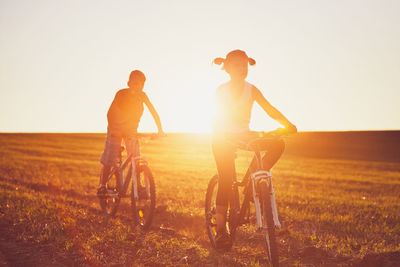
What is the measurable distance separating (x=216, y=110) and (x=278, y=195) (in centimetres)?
985

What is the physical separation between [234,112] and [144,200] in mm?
3332

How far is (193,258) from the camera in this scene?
6691mm

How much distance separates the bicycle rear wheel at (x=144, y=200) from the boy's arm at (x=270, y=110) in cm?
302

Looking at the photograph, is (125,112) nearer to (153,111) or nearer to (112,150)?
(153,111)

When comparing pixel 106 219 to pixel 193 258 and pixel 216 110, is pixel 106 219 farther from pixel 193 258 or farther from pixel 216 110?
pixel 216 110

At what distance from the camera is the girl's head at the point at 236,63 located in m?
6.29

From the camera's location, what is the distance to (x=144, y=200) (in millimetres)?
8922

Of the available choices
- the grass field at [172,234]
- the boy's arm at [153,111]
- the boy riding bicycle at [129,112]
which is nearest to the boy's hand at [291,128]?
the grass field at [172,234]

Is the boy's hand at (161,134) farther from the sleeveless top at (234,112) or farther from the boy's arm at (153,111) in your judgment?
the sleeveless top at (234,112)

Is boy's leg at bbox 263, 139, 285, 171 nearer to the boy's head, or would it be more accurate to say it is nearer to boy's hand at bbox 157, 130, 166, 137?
Answer: boy's hand at bbox 157, 130, 166, 137

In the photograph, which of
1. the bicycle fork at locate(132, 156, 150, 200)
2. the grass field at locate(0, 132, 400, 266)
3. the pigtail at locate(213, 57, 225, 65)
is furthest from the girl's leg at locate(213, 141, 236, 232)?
the bicycle fork at locate(132, 156, 150, 200)

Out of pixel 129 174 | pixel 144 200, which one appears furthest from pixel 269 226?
pixel 129 174

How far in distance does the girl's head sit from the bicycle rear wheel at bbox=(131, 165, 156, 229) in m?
2.98

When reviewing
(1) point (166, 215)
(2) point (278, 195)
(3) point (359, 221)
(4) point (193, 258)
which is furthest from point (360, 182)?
(4) point (193, 258)
